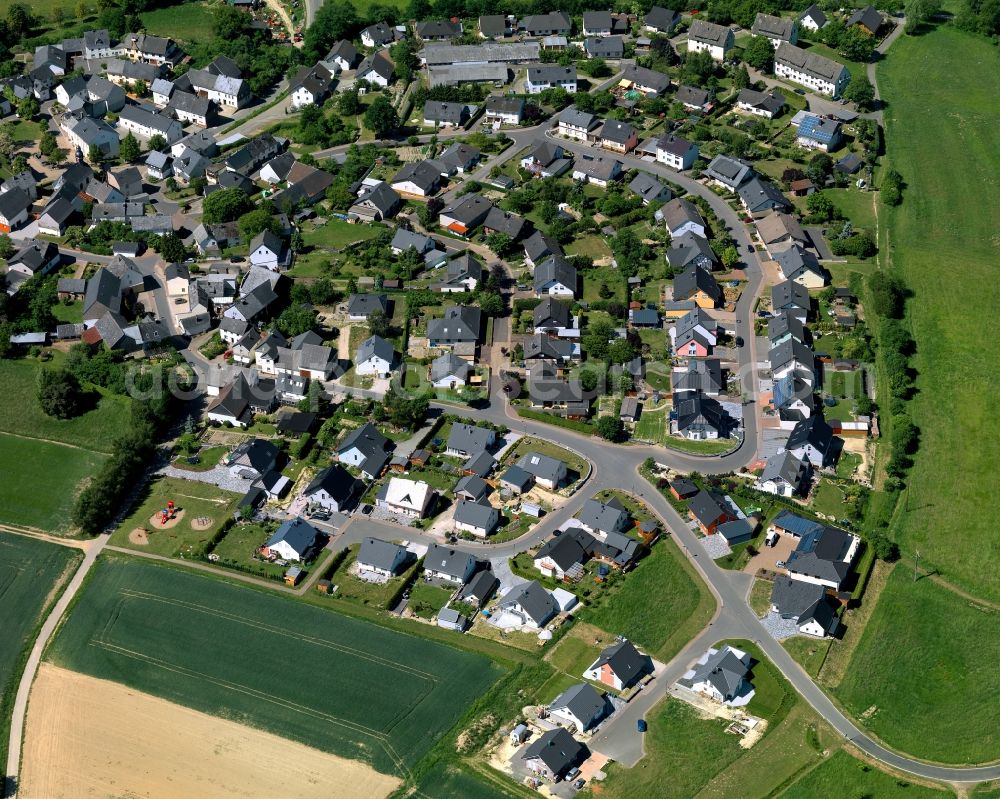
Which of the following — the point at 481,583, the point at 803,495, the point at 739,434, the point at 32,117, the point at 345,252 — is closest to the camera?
the point at 481,583

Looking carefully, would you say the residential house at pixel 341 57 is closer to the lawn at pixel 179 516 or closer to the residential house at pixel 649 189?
the residential house at pixel 649 189

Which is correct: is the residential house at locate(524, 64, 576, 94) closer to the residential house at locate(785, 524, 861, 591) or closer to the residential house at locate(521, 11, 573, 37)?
the residential house at locate(521, 11, 573, 37)

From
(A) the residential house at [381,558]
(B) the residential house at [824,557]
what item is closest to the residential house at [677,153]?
(B) the residential house at [824,557]

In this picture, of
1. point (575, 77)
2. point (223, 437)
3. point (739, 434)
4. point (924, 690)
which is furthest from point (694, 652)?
point (575, 77)

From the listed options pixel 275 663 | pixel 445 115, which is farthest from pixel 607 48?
pixel 275 663

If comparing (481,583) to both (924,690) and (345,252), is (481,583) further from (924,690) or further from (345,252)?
(345,252)

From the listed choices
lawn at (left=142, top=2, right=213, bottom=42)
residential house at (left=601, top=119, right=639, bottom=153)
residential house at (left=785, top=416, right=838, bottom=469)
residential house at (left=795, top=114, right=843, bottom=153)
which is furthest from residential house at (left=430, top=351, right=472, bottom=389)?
lawn at (left=142, top=2, right=213, bottom=42)

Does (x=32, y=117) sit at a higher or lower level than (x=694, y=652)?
higher
